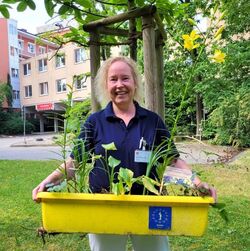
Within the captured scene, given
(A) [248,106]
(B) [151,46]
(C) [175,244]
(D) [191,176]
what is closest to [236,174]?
(C) [175,244]

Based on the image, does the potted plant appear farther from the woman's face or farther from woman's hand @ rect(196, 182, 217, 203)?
the woman's face

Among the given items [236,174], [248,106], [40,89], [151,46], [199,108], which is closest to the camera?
[151,46]

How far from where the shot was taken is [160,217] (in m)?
1.43

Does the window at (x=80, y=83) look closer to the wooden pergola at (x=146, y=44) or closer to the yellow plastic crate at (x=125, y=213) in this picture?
the wooden pergola at (x=146, y=44)

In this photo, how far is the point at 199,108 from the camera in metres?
18.5

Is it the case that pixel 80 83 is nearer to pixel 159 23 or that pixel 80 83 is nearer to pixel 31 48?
pixel 159 23

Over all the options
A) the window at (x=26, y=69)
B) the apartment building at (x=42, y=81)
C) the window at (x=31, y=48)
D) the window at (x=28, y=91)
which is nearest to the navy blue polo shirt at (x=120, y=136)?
the apartment building at (x=42, y=81)

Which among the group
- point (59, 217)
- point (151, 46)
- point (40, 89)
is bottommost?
point (59, 217)

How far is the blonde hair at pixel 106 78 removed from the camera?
204 centimetres

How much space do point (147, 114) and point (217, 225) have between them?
106 inches

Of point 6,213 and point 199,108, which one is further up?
point 199,108

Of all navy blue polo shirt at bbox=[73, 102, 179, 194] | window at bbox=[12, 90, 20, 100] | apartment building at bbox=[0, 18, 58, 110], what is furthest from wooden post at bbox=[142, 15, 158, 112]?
window at bbox=[12, 90, 20, 100]

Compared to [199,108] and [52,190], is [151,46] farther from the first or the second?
[199,108]

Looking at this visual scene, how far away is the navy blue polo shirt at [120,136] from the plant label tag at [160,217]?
1.28ft
